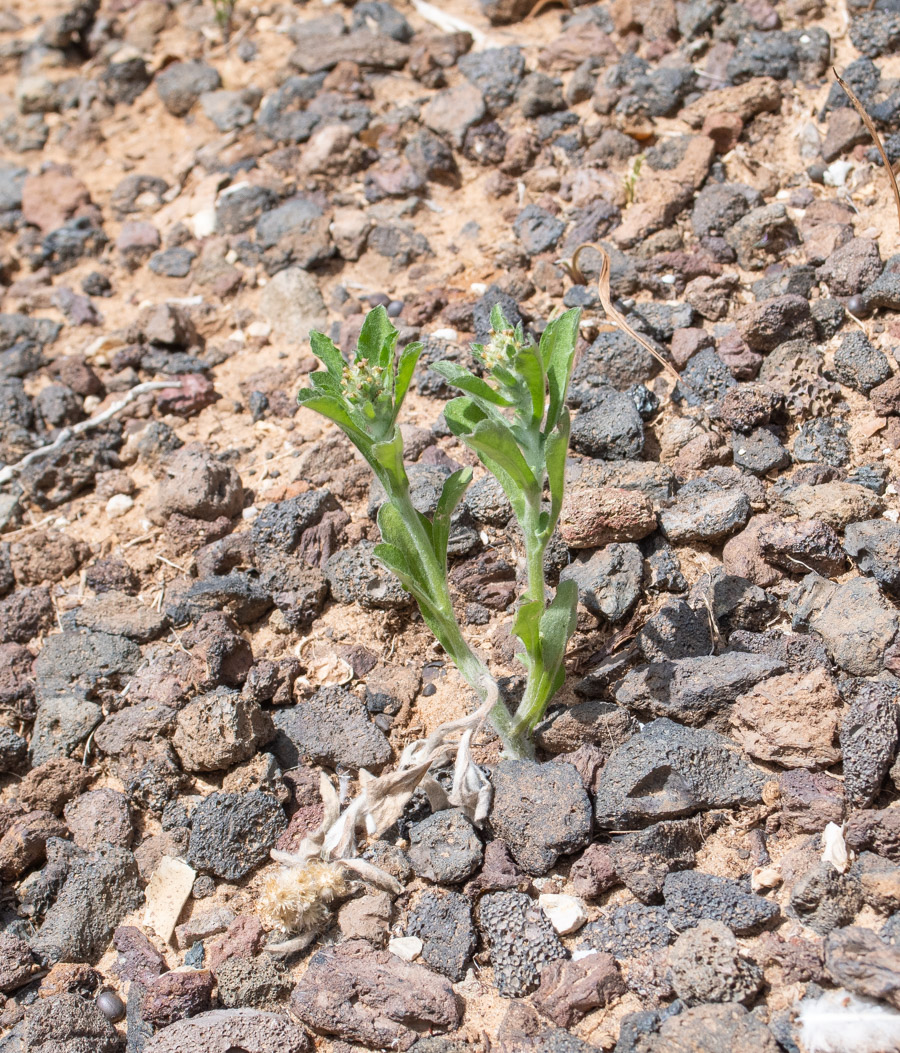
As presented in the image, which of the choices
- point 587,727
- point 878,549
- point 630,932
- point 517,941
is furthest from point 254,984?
point 878,549

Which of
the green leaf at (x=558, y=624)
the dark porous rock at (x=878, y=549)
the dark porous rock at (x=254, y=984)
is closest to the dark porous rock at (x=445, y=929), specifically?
the dark porous rock at (x=254, y=984)

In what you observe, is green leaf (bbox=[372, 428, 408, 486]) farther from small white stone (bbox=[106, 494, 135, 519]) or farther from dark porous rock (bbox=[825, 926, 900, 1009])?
small white stone (bbox=[106, 494, 135, 519])

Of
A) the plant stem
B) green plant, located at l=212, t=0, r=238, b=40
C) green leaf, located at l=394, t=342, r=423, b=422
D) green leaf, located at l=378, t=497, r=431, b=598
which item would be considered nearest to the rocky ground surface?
the plant stem

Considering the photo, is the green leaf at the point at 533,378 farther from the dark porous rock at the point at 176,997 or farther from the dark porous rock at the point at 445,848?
the dark porous rock at the point at 176,997

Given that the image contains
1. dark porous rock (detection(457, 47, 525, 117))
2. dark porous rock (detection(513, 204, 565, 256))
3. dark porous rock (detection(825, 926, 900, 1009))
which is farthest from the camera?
dark porous rock (detection(457, 47, 525, 117))

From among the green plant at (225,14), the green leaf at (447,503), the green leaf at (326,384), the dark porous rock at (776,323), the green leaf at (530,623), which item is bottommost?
the dark porous rock at (776,323)

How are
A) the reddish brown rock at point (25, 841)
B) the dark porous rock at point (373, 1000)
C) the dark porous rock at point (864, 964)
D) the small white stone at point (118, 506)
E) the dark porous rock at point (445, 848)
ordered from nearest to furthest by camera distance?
1. the dark porous rock at point (864, 964)
2. the dark porous rock at point (373, 1000)
3. the dark porous rock at point (445, 848)
4. the reddish brown rock at point (25, 841)
5. the small white stone at point (118, 506)

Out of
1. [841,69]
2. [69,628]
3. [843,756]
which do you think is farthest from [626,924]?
[841,69]
